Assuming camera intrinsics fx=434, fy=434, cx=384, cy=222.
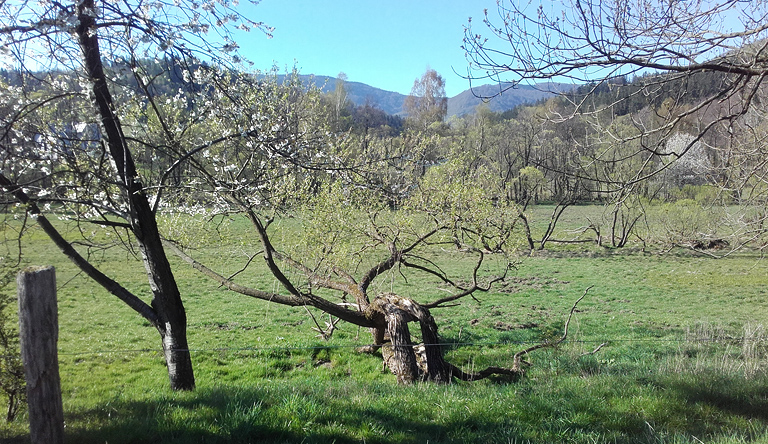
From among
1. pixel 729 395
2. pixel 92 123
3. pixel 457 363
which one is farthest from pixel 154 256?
pixel 729 395

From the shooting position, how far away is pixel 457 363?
9086mm

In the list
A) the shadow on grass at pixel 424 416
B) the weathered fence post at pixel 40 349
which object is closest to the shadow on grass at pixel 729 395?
the shadow on grass at pixel 424 416

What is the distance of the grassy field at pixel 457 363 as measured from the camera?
352cm

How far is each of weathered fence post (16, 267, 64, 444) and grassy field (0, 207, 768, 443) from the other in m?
0.40

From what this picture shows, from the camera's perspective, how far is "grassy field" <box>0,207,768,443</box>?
352 cm

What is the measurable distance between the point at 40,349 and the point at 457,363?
7590mm

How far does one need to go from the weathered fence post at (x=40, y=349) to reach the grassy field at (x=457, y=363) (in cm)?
40

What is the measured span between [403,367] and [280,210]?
12.4 ft

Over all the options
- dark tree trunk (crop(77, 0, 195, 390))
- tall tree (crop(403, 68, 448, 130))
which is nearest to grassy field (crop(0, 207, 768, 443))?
dark tree trunk (crop(77, 0, 195, 390))

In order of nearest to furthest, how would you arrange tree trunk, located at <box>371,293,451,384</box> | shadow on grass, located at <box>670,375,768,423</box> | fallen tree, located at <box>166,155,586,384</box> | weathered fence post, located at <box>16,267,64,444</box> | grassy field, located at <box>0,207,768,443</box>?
weathered fence post, located at <box>16,267,64,444</box> → grassy field, located at <box>0,207,768,443</box> → shadow on grass, located at <box>670,375,768,423</box> → tree trunk, located at <box>371,293,451,384</box> → fallen tree, located at <box>166,155,586,384</box>

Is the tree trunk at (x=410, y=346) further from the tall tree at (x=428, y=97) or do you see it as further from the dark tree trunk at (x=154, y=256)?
the tall tree at (x=428, y=97)

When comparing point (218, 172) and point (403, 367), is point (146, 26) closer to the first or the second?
point (218, 172)

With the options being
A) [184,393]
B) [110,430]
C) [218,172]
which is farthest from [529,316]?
[110,430]

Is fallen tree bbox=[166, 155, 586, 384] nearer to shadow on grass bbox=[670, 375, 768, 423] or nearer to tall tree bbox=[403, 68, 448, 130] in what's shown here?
shadow on grass bbox=[670, 375, 768, 423]
